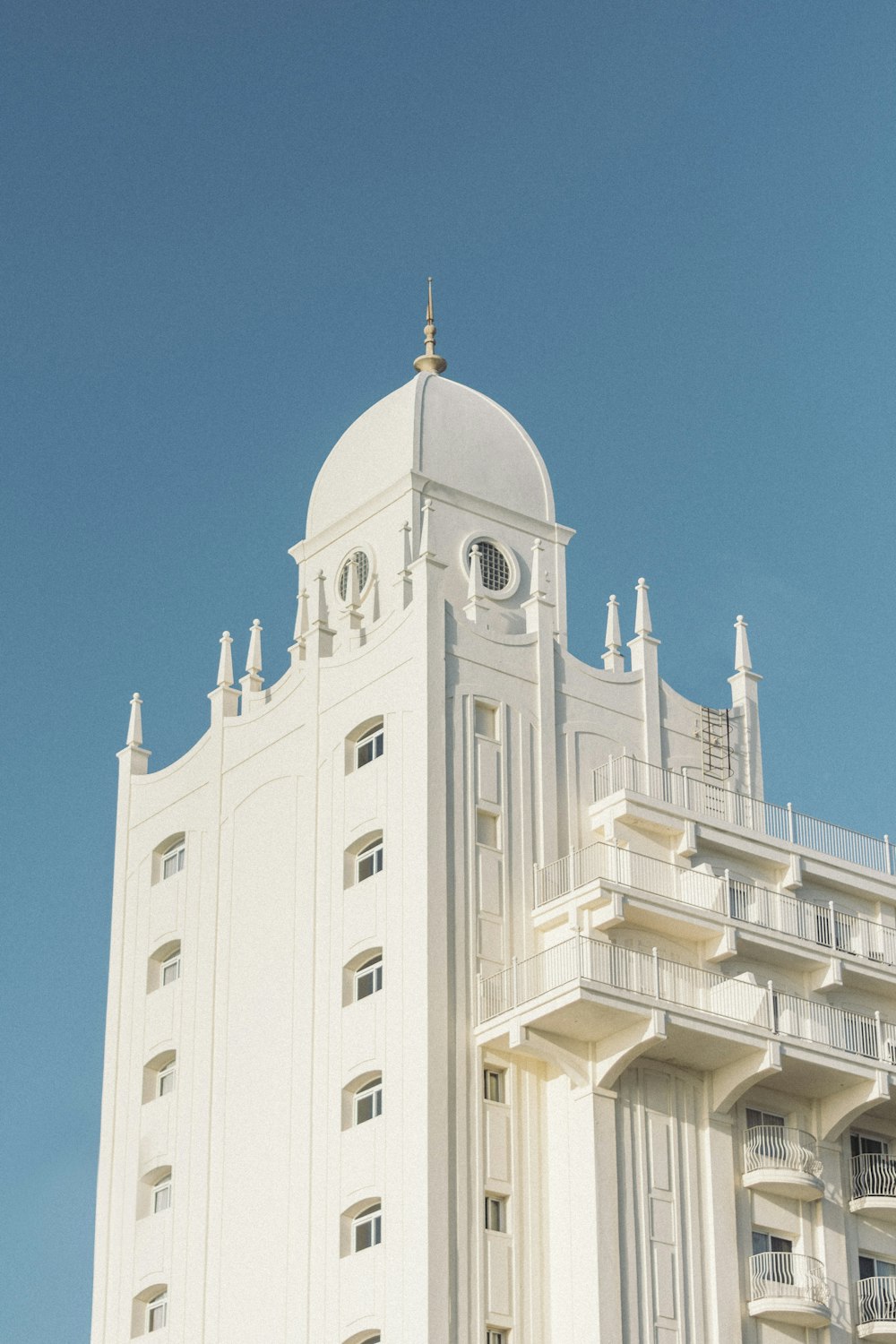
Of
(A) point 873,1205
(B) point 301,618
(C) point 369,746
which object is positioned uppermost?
(B) point 301,618

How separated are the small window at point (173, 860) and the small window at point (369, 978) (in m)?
8.96

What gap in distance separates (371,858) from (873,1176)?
1428cm

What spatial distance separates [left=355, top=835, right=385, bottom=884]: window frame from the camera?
59.6 m

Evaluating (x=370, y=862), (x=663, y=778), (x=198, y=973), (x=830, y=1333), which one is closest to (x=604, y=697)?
(x=663, y=778)

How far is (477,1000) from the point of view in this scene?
5666 centimetres

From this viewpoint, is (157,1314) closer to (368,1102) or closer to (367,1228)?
(367,1228)

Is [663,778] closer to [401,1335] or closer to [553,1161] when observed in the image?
[553,1161]

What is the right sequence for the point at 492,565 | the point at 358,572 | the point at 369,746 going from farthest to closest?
the point at 358,572
the point at 492,565
the point at 369,746

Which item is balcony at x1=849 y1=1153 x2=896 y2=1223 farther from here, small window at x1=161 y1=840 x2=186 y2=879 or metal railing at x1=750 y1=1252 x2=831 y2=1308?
small window at x1=161 y1=840 x2=186 y2=879

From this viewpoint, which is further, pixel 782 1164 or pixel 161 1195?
pixel 161 1195

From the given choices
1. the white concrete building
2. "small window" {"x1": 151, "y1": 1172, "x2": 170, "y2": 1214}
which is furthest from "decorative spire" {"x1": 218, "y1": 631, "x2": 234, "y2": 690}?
"small window" {"x1": 151, "y1": 1172, "x2": 170, "y2": 1214}

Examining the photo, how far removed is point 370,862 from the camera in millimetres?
60031

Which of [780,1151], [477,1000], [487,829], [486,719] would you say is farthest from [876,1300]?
[486,719]

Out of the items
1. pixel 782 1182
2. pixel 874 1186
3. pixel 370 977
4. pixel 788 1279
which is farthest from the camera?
pixel 874 1186
